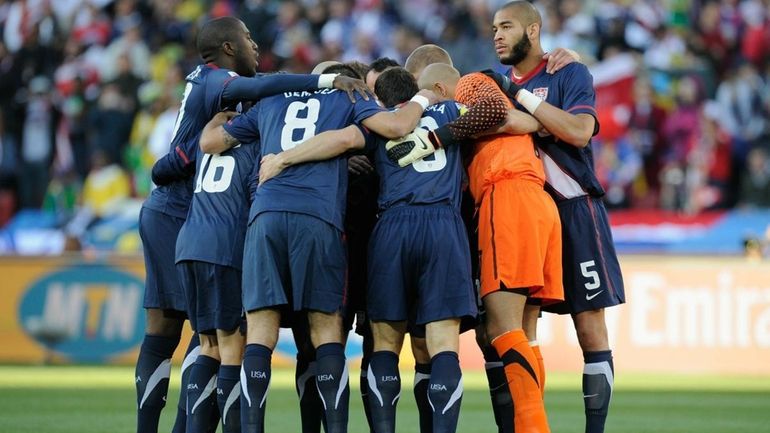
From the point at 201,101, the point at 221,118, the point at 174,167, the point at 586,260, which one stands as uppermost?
the point at 201,101

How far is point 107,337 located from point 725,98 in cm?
1001

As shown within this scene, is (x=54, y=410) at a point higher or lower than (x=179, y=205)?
lower

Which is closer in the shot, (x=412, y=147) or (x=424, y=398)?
(x=412, y=147)

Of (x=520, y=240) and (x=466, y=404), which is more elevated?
(x=520, y=240)

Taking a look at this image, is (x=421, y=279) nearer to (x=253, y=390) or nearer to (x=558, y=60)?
(x=253, y=390)

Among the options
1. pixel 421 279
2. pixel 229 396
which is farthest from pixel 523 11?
pixel 229 396

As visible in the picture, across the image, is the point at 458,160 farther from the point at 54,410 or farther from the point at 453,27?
the point at 453,27

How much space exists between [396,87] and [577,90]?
45.6 inches

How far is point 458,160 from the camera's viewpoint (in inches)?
318

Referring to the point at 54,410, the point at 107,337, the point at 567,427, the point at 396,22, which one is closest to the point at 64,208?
the point at 107,337

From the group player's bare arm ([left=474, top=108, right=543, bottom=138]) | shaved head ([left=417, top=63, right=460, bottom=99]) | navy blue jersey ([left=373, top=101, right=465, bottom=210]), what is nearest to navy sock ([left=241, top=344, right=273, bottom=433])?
navy blue jersey ([left=373, top=101, right=465, bottom=210])

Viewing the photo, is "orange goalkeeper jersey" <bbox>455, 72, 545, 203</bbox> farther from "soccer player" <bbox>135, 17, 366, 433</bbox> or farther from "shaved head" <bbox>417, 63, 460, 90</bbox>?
"soccer player" <bbox>135, 17, 366, 433</bbox>

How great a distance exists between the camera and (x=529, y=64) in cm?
859

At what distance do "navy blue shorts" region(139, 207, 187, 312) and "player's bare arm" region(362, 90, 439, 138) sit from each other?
1.66 metres
